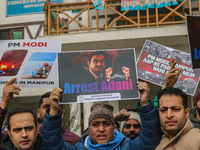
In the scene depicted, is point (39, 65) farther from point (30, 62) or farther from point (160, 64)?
point (160, 64)

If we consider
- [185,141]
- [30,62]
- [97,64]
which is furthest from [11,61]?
[185,141]

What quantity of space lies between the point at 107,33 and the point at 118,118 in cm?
454

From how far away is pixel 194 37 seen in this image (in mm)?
3688

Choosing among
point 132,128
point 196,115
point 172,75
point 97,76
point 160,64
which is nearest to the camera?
point 172,75

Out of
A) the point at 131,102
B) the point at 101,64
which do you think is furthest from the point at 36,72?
the point at 131,102

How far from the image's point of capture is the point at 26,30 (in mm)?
11328

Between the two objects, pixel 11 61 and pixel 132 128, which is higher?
pixel 11 61

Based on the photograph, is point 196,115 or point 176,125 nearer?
point 176,125

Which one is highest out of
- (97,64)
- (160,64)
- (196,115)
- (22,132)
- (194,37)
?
(160,64)

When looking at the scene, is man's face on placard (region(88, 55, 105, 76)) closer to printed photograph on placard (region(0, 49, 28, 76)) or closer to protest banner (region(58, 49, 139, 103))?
protest banner (region(58, 49, 139, 103))

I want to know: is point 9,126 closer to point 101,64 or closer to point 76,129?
point 101,64

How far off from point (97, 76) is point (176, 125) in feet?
3.64

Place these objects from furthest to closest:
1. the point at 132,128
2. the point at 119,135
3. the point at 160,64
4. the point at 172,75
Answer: the point at 160,64, the point at 132,128, the point at 119,135, the point at 172,75

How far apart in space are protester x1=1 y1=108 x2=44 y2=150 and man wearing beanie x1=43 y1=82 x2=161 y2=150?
0.12m
